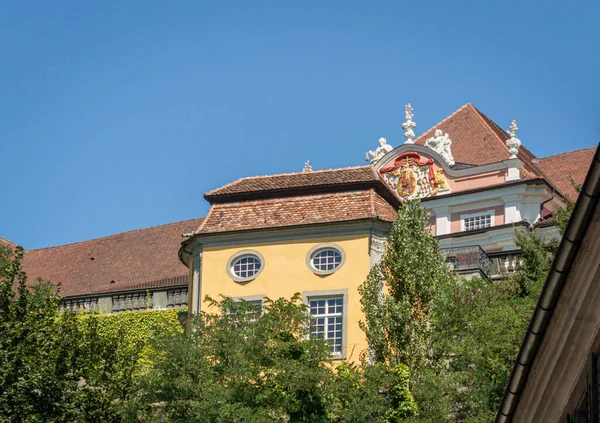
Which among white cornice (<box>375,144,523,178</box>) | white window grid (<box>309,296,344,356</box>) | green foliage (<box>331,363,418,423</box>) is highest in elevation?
white cornice (<box>375,144,523,178</box>)

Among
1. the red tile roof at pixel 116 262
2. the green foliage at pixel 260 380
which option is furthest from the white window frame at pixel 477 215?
the green foliage at pixel 260 380

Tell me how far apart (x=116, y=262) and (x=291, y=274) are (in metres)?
23.3

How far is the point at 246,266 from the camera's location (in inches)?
1608

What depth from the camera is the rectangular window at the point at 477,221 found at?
189 ft

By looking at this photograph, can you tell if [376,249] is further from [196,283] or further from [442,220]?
[442,220]

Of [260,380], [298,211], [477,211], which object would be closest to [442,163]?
[477,211]

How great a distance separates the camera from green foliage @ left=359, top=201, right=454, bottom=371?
33.9 metres

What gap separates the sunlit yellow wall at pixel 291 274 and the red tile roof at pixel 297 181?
2073mm

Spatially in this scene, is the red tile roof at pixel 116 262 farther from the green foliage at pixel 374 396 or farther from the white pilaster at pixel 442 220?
the green foliage at pixel 374 396

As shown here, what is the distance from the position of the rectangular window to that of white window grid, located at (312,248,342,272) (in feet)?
60.9

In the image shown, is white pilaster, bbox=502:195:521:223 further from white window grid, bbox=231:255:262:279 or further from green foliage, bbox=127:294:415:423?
green foliage, bbox=127:294:415:423

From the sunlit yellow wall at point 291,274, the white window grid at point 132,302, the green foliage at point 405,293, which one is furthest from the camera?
the white window grid at point 132,302

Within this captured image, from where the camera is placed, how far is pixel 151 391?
32.6 meters

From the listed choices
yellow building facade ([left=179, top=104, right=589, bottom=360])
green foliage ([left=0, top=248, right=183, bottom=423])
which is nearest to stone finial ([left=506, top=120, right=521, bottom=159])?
yellow building facade ([left=179, top=104, right=589, bottom=360])
